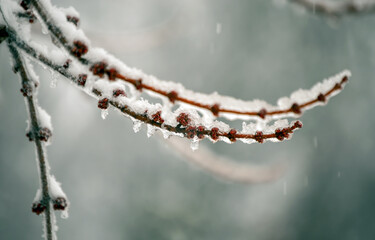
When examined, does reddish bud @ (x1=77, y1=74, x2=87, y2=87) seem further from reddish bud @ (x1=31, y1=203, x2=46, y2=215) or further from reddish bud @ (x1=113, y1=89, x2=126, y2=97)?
reddish bud @ (x1=31, y1=203, x2=46, y2=215)

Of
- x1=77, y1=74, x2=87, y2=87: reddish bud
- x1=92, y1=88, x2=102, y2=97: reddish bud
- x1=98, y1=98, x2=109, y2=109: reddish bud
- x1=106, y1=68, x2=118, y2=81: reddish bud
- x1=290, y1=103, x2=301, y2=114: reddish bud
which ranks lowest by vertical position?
x1=290, y1=103, x2=301, y2=114: reddish bud

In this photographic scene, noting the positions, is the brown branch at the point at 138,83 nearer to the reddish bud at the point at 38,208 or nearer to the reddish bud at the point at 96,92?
the reddish bud at the point at 96,92

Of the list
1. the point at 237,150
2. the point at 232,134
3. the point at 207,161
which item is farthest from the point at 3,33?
the point at 237,150

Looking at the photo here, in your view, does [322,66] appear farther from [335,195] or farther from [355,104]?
[335,195]

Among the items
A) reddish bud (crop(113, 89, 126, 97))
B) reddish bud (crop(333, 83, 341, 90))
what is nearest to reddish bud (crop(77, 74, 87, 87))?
reddish bud (crop(113, 89, 126, 97))

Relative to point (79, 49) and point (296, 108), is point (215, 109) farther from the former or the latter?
point (79, 49)

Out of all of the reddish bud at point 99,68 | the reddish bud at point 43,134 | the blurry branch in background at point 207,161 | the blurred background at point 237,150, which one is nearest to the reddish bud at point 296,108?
the reddish bud at point 99,68
